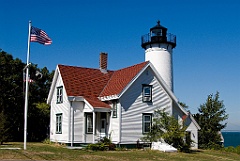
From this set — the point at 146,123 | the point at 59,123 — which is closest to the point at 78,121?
the point at 59,123

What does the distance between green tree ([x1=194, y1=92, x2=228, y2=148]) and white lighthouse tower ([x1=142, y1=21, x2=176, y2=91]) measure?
3939mm

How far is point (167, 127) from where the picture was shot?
2658 centimetres

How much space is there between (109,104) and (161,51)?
8.60 m

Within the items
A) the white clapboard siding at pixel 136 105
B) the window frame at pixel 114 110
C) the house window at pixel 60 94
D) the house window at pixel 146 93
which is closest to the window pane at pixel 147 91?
the house window at pixel 146 93

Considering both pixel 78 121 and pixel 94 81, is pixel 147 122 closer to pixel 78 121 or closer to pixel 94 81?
pixel 78 121

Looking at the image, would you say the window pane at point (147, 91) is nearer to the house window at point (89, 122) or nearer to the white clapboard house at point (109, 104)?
the white clapboard house at point (109, 104)

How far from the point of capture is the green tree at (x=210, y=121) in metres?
32.8

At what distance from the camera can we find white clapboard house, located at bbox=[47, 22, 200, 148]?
27.1 metres

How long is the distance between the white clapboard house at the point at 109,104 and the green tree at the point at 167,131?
54 cm

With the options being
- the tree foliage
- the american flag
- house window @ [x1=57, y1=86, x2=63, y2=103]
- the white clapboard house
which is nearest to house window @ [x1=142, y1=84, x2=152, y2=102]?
the white clapboard house

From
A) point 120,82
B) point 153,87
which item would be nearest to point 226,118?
point 153,87

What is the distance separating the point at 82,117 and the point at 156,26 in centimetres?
1193

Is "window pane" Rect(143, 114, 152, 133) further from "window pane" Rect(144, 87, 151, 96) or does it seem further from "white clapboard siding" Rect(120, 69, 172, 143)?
"window pane" Rect(144, 87, 151, 96)

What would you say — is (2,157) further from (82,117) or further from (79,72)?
(79,72)
